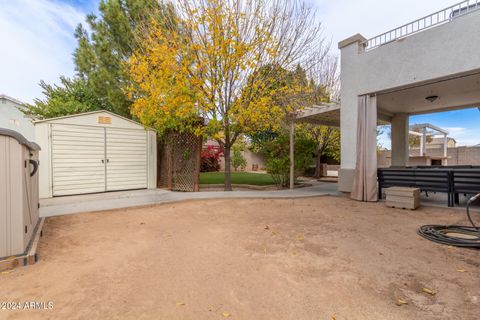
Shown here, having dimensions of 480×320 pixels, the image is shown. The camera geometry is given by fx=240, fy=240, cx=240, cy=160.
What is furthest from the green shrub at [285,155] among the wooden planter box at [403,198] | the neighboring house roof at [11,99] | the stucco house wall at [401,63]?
the neighboring house roof at [11,99]

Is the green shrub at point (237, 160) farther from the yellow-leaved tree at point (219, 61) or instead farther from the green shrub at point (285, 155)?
the yellow-leaved tree at point (219, 61)

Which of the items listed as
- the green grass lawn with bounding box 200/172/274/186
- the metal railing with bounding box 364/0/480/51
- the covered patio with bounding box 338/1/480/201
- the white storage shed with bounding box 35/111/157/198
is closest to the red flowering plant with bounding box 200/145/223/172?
the green grass lawn with bounding box 200/172/274/186

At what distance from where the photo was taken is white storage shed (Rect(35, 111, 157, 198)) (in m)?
7.04

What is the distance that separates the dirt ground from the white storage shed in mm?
3213

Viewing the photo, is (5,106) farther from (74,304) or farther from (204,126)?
(74,304)

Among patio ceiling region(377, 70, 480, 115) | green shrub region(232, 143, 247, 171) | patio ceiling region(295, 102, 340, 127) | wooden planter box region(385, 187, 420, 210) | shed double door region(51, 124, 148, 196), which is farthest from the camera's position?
green shrub region(232, 143, 247, 171)

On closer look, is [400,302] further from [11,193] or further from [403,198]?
[403,198]

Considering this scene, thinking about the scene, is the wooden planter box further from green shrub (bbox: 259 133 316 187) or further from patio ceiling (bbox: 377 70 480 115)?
green shrub (bbox: 259 133 316 187)

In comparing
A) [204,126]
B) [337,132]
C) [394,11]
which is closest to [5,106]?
[204,126]

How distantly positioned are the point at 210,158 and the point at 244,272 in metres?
14.6

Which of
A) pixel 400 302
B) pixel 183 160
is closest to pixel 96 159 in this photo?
pixel 183 160

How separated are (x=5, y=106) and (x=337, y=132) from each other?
19285mm

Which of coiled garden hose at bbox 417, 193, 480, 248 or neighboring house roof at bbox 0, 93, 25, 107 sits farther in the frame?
neighboring house roof at bbox 0, 93, 25, 107

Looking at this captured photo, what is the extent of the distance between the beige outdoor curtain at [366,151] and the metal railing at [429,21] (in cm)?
154
